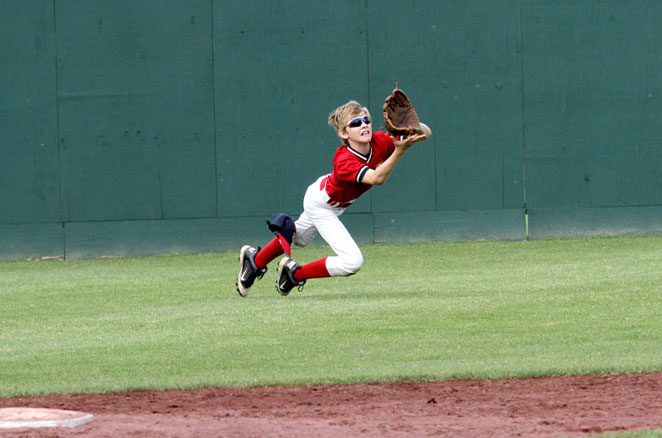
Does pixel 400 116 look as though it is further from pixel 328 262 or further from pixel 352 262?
pixel 328 262

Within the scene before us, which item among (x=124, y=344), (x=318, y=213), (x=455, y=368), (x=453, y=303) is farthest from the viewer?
(x=318, y=213)

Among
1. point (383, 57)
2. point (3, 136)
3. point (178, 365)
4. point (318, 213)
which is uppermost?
point (383, 57)

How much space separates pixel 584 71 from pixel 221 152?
5.23 m

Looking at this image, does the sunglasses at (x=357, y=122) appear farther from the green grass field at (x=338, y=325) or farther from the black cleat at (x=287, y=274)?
the green grass field at (x=338, y=325)

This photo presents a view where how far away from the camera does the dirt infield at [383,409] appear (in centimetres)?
411

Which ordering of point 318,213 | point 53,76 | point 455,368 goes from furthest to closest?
point 53,76 → point 318,213 → point 455,368

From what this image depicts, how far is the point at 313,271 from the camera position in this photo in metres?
8.42

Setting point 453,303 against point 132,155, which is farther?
point 132,155

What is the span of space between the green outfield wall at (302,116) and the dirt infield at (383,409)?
28.5 ft

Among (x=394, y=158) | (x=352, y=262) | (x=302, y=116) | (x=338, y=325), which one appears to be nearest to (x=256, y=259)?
(x=352, y=262)

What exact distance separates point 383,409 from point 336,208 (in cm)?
423

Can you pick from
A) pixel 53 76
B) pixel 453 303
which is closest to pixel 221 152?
pixel 53 76

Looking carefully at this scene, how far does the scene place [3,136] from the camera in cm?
1341

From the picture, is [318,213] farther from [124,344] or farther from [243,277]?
[124,344]
